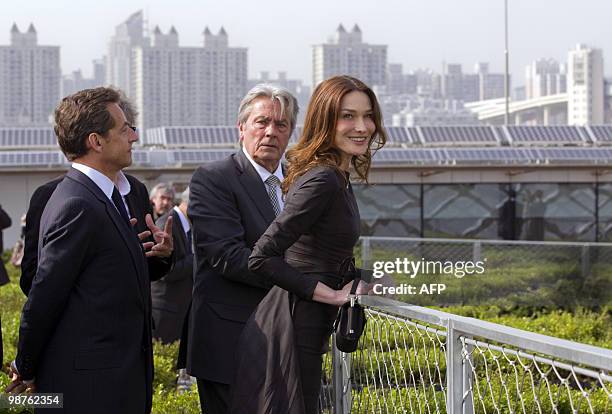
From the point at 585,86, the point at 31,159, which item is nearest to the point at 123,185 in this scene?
the point at 31,159

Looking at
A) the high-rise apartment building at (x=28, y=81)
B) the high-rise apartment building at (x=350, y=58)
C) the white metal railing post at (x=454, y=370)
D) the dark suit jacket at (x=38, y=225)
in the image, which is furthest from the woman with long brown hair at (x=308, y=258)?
the high-rise apartment building at (x=28, y=81)

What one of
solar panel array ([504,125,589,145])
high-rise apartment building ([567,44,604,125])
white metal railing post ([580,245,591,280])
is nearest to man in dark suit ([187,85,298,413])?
white metal railing post ([580,245,591,280])

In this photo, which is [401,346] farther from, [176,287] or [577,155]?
[577,155]

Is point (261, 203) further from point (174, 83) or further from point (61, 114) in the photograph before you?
point (174, 83)

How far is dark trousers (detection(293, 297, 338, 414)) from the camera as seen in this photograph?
4.07 metres

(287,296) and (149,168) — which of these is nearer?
(287,296)

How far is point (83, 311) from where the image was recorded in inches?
163

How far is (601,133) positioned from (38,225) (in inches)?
1154

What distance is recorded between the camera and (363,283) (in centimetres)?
411

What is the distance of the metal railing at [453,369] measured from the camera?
328cm

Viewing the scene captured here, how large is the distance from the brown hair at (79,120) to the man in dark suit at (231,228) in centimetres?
69

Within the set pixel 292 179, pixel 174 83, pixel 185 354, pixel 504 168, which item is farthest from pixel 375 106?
pixel 174 83

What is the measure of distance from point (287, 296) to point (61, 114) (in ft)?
3.78

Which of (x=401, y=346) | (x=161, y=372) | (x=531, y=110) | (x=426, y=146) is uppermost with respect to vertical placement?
(x=531, y=110)
